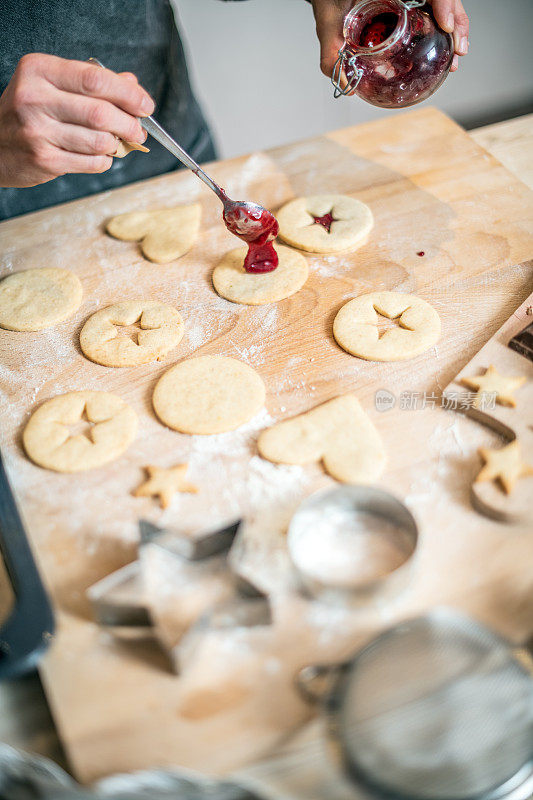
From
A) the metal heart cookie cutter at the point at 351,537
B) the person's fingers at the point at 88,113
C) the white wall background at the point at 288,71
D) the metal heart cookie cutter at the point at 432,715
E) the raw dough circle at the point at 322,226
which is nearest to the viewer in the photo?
the metal heart cookie cutter at the point at 432,715

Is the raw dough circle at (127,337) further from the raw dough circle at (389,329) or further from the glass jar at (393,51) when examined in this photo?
the glass jar at (393,51)

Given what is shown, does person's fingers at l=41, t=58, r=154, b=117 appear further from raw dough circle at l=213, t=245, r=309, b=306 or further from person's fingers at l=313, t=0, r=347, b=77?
person's fingers at l=313, t=0, r=347, b=77

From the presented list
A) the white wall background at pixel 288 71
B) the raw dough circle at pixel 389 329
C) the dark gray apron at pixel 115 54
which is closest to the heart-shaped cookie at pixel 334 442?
the raw dough circle at pixel 389 329

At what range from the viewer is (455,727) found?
66cm

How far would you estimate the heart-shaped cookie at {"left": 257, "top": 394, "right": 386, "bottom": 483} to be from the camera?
94 cm

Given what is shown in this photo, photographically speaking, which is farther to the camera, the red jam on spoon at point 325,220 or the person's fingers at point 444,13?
the red jam on spoon at point 325,220

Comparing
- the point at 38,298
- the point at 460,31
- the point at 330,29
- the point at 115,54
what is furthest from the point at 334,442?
the point at 115,54

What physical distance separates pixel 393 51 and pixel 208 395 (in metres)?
0.63

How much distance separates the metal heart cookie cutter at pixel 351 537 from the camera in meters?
0.82

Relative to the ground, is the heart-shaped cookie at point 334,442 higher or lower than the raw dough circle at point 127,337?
higher

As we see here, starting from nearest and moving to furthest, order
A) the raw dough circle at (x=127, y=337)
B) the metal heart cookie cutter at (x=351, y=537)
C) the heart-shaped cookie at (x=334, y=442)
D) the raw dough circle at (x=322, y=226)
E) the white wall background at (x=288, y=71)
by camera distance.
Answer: the metal heart cookie cutter at (x=351, y=537) → the heart-shaped cookie at (x=334, y=442) → the raw dough circle at (x=127, y=337) → the raw dough circle at (x=322, y=226) → the white wall background at (x=288, y=71)

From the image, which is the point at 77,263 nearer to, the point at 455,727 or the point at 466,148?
the point at 466,148

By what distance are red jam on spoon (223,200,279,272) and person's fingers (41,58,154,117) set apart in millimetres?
241

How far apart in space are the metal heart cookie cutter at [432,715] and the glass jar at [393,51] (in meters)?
0.87
